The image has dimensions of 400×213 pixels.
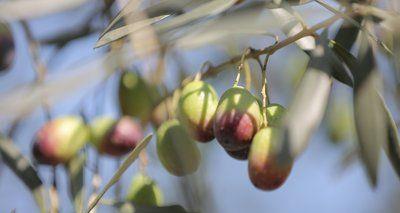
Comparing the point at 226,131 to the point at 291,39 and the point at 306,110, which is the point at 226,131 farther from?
the point at 306,110

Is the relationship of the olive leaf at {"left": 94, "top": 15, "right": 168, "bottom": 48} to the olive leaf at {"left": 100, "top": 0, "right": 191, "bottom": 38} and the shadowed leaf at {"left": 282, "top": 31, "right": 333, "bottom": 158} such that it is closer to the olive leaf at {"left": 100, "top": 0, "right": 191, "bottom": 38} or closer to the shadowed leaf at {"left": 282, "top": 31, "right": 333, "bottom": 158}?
the olive leaf at {"left": 100, "top": 0, "right": 191, "bottom": 38}

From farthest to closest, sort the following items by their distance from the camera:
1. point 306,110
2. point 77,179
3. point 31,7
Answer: point 77,179, point 31,7, point 306,110

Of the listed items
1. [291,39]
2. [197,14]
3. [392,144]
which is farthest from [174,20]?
[392,144]

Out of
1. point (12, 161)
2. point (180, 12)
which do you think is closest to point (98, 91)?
point (12, 161)

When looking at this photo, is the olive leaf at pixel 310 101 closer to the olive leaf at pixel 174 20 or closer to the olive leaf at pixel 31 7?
the olive leaf at pixel 174 20

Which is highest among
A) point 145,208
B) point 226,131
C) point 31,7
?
point 31,7

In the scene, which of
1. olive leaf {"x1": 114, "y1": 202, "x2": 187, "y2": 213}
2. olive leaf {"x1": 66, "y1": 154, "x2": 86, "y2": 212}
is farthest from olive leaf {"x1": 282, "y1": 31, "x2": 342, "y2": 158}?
olive leaf {"x1": 66, "y1": 154, "x2": 86, "y2": 212}
